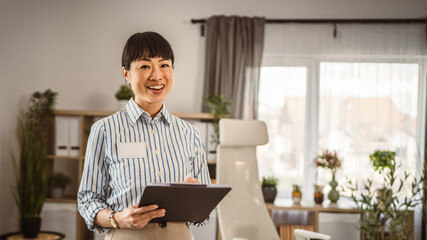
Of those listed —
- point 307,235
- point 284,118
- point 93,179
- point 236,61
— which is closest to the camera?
point 93,179

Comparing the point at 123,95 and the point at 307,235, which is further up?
the point at 123,95

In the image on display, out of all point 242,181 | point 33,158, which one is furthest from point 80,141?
point 242,181

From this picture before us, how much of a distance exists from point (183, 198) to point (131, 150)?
21cm

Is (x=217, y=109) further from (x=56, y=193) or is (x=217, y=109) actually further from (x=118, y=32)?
(x=56, y=193)

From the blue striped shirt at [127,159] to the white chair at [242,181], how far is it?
1562mm

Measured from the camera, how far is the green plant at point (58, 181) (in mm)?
3752

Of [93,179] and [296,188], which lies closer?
[93,179]

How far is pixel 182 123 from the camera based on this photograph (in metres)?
1.44

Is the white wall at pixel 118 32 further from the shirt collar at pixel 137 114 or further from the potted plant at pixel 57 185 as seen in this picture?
the shirt collar at pixel 137 114

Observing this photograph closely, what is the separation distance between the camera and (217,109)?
12.1 ft

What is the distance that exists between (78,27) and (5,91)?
3.07 feet

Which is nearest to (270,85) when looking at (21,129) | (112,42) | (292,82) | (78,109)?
(292,82)

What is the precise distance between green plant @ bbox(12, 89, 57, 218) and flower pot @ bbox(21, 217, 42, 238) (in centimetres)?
4

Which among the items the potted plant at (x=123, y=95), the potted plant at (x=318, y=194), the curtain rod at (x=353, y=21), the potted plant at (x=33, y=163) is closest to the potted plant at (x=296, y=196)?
the potted plant at (x=318, y=194)
